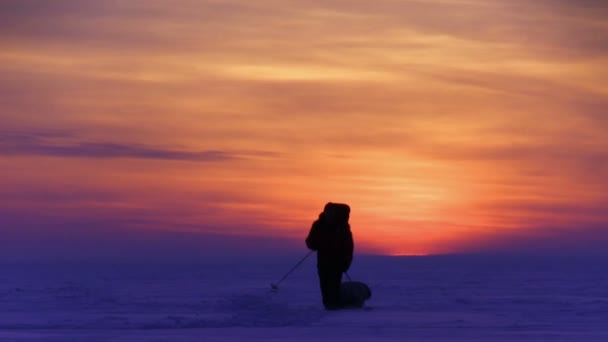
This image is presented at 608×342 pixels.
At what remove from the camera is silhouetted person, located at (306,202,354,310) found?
20.5 m

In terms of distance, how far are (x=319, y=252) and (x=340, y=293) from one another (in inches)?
34.1

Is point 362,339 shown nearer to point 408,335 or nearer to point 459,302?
point 408,335

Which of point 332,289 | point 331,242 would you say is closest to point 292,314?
point 332,289

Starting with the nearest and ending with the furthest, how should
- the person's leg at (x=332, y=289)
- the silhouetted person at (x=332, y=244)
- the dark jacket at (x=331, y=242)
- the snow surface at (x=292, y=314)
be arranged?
the snow surface at (x=292, y=314) < the person's leg at (x=332, y=289) < the silhouetted person at (x=332, y=244) < the dark jacket at (x=331, y=242)

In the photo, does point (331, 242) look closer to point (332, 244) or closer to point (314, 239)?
point (332, 244)

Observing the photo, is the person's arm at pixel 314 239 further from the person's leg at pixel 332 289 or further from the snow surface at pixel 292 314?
the snow surface at pixel 292 314

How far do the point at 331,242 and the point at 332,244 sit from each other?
0.14 feet

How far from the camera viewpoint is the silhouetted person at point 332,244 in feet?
67.3

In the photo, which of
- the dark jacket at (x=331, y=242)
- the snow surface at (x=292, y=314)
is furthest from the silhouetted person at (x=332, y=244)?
the snow surface at (x=292, y=314)

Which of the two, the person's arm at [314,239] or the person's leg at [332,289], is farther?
the person's arm at [314,239]

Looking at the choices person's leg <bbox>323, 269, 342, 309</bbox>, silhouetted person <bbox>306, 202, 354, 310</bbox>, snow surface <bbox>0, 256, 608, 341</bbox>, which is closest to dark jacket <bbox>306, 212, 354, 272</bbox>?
silhouetted person <bbox>306, 202, 354, 310</bbox>

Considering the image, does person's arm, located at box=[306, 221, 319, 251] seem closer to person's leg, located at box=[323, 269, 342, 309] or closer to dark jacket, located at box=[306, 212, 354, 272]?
dark jacket, located at box=[306, 212, 354, 272]

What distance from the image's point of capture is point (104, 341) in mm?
13266

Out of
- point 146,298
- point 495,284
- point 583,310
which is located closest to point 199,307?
point 146,298
